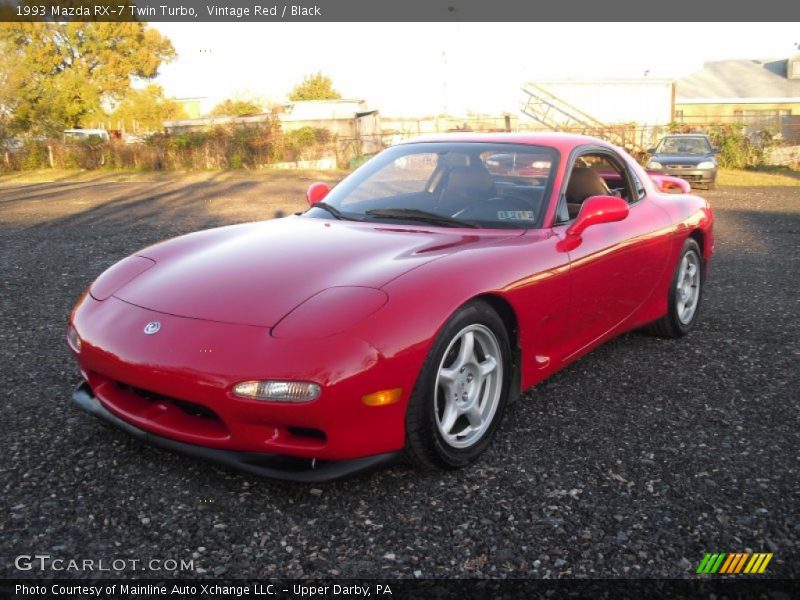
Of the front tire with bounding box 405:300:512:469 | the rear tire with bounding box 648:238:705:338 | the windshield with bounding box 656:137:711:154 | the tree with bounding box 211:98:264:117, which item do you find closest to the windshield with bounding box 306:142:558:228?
the front tire with bounding box 405:300:512:469

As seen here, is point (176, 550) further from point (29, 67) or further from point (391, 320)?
point (29, 67)

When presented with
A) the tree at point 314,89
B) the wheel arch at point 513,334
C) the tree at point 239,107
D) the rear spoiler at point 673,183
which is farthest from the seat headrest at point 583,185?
the tree at point 314,89

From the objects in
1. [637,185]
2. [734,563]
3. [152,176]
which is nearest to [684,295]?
[637,185]

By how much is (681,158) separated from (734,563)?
16743mm

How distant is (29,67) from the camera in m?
35.4

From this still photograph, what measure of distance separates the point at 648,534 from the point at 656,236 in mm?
2314

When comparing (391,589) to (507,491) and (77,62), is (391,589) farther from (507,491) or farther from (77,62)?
(77,62)

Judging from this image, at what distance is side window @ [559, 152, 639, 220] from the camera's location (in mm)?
3982

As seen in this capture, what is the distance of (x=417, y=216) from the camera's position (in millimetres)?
3660

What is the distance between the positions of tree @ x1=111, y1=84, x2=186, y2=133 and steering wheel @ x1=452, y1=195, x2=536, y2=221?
120ft

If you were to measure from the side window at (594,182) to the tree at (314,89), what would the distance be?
5798 centimetres

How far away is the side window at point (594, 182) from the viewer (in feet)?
13.1

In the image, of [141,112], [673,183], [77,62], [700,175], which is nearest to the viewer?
[673,183]

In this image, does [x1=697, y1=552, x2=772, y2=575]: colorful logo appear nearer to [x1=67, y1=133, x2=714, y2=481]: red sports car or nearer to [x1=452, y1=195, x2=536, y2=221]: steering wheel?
[x1=67, y1=133, x2=714, y2=481]: red sports car
